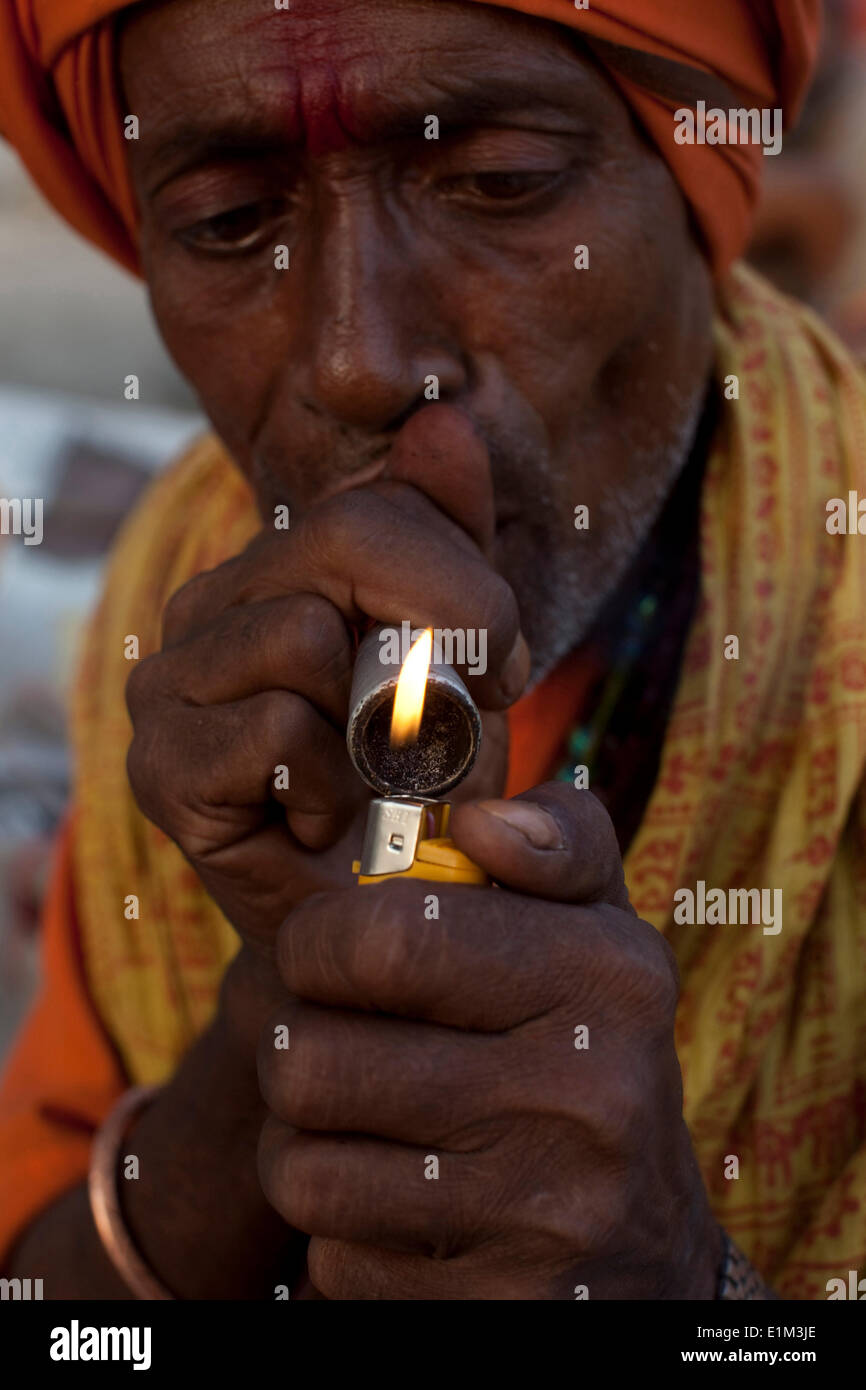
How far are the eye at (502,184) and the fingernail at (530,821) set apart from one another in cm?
78

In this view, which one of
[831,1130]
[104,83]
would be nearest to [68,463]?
[104,83]

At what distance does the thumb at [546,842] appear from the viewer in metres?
0.83

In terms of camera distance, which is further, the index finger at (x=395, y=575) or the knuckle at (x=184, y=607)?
the knuckle at (x=184, y=607)

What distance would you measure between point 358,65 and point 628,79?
30cm

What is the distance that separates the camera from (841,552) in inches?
66.9

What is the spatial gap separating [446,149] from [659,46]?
0.25 meters

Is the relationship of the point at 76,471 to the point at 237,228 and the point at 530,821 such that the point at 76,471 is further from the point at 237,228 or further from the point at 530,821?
the point at 530,821

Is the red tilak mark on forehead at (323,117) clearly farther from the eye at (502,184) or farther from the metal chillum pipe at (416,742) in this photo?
the metal chillum pipe at (416,742)

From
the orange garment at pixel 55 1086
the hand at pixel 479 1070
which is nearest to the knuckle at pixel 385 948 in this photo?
the hand at pixel 479 1070

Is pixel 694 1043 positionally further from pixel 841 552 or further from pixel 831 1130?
pixel 841 552

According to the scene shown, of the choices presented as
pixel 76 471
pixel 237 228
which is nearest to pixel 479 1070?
pixel 237 228

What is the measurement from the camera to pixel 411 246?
1.37 m

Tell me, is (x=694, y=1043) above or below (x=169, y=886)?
below

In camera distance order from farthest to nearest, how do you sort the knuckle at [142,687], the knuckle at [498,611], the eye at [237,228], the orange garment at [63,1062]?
the orange garment at [63,1062] → the eye at [237,228] → the knuckle at [142,687] → the knuckle at [498,611]
